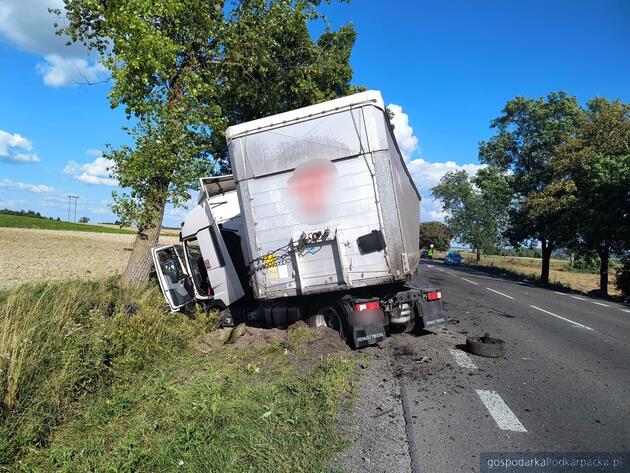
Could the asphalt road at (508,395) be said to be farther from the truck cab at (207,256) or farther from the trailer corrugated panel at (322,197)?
the truck cab at (207,256)

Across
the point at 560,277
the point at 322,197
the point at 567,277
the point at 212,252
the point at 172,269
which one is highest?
the point at 322,197

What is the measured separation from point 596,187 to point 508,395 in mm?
21672

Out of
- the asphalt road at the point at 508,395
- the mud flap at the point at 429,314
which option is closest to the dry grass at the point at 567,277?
the asphalt road at the point at 508,395

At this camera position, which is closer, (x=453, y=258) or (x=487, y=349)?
(x=487, y=349)

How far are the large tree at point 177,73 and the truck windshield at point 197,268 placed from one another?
1.19 m

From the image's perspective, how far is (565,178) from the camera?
27375 millimetres

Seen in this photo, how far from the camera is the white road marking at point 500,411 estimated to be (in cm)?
427

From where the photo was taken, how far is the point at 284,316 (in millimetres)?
7934

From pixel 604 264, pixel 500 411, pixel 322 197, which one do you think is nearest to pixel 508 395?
pixel 500 411

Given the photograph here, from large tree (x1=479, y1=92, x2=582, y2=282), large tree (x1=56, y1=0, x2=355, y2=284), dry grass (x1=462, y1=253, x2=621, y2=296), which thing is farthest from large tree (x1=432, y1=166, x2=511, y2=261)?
large tree (x1=56, y1=0, x2=355, y2=284)

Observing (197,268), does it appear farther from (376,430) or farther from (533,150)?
(533,150)

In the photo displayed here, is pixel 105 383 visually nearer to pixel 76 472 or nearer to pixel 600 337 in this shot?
pixel 76 472

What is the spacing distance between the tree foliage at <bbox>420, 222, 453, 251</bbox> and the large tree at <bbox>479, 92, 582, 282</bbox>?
5618cm

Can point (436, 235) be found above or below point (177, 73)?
below
